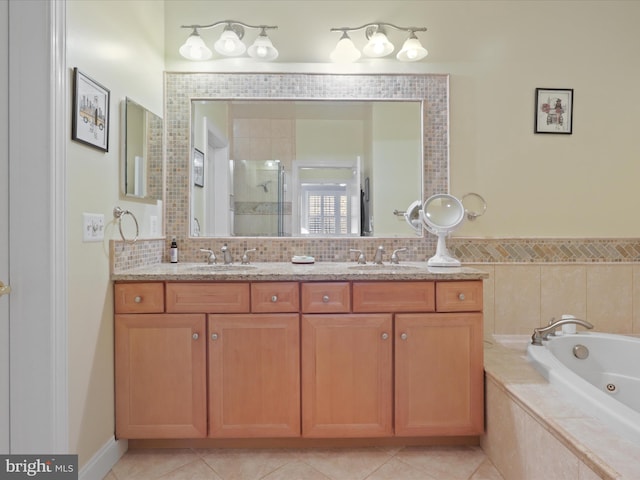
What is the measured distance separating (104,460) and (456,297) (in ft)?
5.75

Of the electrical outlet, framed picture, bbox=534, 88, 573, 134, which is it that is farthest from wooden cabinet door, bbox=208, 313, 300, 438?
framed picture, bbox=534, 88, 573, 134

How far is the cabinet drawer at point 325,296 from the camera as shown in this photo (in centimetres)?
178

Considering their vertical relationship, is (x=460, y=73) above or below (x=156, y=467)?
above

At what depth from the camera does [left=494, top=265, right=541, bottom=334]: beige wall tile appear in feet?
7.51

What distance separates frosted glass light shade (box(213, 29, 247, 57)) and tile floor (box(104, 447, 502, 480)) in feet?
7.16

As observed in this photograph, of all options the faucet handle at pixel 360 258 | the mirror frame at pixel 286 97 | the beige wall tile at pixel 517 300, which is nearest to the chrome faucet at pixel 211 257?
the mirror frame at pixel 286 97

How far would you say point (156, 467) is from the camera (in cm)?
172

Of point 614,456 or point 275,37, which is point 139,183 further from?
point 614,456

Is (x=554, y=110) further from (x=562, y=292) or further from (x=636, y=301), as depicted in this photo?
(x=636, y=301)

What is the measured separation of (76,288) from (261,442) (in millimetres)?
1115

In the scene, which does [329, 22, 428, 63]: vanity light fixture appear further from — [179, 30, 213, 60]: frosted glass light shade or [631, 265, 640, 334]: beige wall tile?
[631, 265, 640, 334]: beige wall tile

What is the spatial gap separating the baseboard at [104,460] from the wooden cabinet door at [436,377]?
132cm

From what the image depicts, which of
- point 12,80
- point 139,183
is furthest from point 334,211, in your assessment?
point 12,80

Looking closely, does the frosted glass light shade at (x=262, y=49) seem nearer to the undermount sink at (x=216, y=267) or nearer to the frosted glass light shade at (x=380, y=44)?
the frosted glass light shade at (x=380, y=44)
